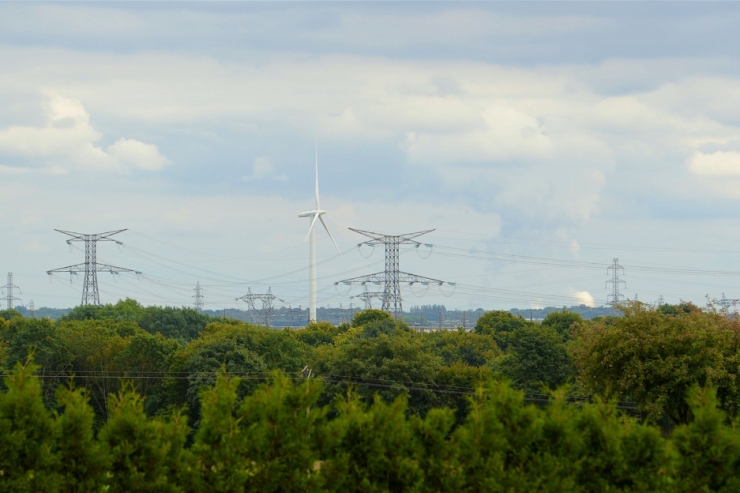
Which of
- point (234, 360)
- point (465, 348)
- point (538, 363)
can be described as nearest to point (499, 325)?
point (465, 348)

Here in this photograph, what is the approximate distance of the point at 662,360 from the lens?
48.0 metres

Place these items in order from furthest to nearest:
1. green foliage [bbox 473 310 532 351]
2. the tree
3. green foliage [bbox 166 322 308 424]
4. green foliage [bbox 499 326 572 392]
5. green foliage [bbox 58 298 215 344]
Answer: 1. green foliage [bbox 473 310 532 351]
2. green foliage [bbox 58 298 215 344]
3. green foliage [bbox 499 326 572 392]
4. green foliage [bbox 166 322 308 424]
5. the tree

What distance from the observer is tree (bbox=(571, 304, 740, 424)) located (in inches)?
1868

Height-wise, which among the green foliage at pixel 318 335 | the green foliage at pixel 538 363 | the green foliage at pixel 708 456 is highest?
the green foliage at pixel 318 335

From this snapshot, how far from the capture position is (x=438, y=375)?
80875 millimetres

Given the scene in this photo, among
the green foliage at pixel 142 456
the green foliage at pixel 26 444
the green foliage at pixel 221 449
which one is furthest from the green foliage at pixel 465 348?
the green foliage at pixel 26 444

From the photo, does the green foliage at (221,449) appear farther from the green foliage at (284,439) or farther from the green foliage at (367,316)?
the green foliage at (367,316)

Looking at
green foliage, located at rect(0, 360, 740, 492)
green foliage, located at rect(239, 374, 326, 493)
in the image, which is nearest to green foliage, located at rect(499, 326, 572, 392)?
green foliage, located at rect(0, 360, 740, 492)

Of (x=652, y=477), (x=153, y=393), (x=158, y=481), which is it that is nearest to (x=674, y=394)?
(x=652, y=477)

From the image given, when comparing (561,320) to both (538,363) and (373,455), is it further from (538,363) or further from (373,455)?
(373,455)

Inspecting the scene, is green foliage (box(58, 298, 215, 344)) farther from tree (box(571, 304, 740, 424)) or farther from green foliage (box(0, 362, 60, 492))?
green foliage (box(0, 362, 60, 492))

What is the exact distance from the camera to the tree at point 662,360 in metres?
47.4

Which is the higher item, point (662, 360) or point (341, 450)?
point (662, 360)

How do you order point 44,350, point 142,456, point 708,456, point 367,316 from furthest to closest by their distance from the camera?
1. point 367,316
2. point 44,350
3. point 708,456
4. point 142,456
